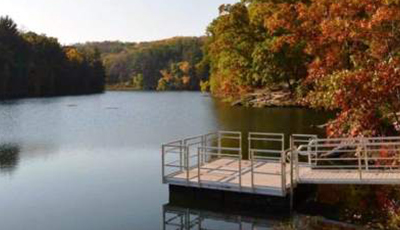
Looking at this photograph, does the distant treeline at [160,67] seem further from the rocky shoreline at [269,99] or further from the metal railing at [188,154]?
the metal railing at [188,154]

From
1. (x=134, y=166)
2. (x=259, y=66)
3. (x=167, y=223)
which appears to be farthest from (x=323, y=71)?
(x=259, y=66)

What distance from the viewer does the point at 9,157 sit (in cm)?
2397

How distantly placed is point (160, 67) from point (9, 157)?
124105 mm

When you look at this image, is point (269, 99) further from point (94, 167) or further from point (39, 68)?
point (39, 68)

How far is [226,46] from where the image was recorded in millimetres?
46312

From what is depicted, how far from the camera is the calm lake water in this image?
Result: 14320mm

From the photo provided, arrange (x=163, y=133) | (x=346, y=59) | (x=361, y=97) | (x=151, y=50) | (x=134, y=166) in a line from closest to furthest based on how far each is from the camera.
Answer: (x=361, y=97)
(x=346, y=59)
(x=134, y=166)
(x=163, y=133)
(x=151, y=50)

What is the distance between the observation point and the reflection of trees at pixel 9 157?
2140 centimetres

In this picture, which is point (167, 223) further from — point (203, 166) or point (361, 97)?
point (361, 97)

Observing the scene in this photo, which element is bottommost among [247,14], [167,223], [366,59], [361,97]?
[167,223]

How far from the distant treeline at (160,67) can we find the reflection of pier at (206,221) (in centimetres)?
11055

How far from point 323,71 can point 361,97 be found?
2808mm

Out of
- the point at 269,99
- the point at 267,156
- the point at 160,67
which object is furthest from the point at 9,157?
the point at 160,67

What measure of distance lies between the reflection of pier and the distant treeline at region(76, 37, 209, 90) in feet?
363
